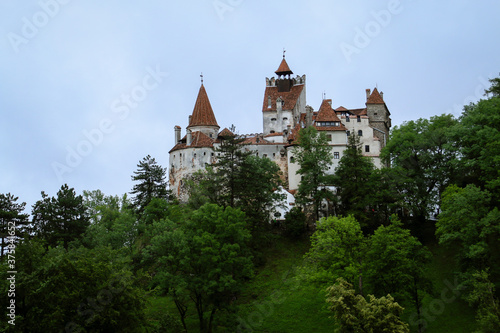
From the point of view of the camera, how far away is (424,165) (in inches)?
2463

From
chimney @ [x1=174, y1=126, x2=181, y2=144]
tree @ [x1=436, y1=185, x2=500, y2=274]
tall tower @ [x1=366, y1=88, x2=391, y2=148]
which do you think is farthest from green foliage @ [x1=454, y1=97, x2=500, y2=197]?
chimney @ [x1=174, y1=126, x2=181, y2=144]

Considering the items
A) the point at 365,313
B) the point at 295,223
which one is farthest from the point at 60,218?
the point at 365,313

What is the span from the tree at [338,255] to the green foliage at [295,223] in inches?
601

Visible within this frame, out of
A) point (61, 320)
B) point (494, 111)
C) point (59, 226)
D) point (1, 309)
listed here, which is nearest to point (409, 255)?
point (494, 111)

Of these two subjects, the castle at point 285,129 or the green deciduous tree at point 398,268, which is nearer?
the green deciduous tree at point 398,268

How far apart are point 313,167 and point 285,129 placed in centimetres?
2196

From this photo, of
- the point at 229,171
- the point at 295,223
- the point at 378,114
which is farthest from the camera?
the point at 378,114

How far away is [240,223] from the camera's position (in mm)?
48594

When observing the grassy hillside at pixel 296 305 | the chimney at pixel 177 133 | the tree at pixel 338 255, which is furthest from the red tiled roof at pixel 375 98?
the tree at pixel 338 255

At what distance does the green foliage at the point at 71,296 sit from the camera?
35250 mm

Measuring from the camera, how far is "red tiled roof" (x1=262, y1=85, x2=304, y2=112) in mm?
89725

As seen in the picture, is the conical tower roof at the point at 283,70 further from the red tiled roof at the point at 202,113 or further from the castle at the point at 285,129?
the red tiled roof at the point at 202,113

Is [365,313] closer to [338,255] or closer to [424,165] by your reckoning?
[338,255]

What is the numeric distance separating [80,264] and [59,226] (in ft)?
90.8
